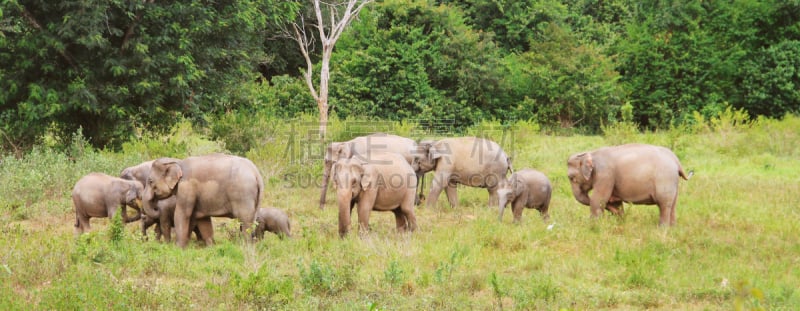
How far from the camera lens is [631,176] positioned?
9.98 metres

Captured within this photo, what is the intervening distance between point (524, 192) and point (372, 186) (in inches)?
111

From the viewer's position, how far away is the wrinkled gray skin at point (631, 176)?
9.89 metres

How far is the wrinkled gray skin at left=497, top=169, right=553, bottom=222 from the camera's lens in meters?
11.1

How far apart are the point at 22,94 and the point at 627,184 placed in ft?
41.0

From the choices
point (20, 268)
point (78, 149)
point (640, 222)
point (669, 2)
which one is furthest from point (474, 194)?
point (669, 2)

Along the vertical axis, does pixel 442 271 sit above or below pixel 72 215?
above

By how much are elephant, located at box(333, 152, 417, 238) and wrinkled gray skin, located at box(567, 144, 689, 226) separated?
8.01 feet

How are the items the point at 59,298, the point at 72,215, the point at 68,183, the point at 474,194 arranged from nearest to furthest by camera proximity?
the point at 59,298 < the point at 72,215 < the point at 68,183 < the point at 474,194

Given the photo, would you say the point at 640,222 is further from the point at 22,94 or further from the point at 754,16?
the point at 754,16

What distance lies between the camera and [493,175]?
13.2 meters

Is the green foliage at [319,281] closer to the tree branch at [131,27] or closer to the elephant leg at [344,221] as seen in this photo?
the elephant leg at [344,221]

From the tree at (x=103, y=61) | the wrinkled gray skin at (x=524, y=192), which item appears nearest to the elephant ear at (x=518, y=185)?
the wrinkled gray skin at (x=524, y=192)

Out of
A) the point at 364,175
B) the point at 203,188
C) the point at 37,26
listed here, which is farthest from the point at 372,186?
the point at 37,26

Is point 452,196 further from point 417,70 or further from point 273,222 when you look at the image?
point 417,70
